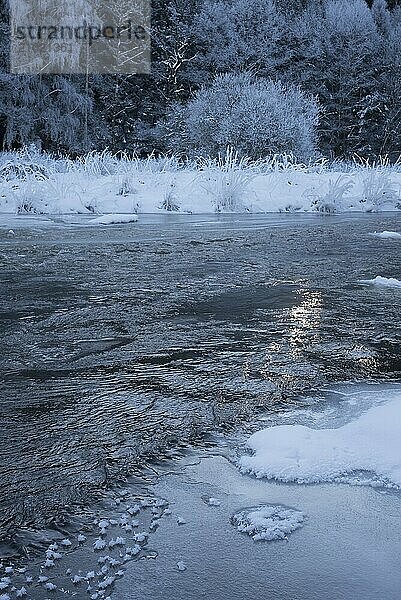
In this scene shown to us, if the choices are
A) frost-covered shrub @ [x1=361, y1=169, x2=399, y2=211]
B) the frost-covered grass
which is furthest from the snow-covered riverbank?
frost-covered shrub @ [x1=361, y1=169, x2=399, y2=211]

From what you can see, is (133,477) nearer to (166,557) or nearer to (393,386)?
(166,557)

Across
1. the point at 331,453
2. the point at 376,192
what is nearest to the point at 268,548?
the point at 331,453

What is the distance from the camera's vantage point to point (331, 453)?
1.82 meters

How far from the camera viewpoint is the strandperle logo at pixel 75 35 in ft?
66.9

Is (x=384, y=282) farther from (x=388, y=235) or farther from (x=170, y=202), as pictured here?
(x=170, y=202)

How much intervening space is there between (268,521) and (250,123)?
16.0 metres

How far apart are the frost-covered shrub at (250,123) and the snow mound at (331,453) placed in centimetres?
1512

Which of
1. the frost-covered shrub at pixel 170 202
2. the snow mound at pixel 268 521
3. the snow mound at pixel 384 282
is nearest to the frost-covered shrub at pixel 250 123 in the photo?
the frost-covered shrub at pixel 170 202

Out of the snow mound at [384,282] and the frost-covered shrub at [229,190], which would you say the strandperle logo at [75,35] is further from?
the snow mound at [384,282]

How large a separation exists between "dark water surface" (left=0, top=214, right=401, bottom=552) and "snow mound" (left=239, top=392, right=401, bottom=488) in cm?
22

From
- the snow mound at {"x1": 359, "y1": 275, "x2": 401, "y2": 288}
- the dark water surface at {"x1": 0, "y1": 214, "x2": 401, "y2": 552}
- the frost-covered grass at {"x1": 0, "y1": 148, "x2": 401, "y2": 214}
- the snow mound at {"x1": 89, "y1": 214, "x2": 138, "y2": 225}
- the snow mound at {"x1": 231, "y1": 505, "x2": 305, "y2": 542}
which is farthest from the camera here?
the frost-covered grass at {"x1": 0, "y1": 148, "x2": 401, "y2": 214}

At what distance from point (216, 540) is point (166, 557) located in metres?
0.13

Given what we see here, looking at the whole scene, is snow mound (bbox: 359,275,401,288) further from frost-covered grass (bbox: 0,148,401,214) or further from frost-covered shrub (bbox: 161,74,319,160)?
frost-covered shrub (bbox: 161,74,319,160)

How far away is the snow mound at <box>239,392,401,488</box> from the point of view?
5.68ft
